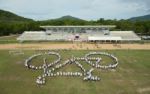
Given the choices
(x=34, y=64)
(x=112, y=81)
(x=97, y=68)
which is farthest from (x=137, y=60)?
(x=34, y=64)

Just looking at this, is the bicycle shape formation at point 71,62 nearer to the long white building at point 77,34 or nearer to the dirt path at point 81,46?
the dirt path at point 81,46

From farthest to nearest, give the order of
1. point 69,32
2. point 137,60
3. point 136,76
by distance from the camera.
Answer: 1. point 69,32
2. point 137,60
3. point 136,76

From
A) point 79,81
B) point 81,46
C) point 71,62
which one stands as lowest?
point 79,81

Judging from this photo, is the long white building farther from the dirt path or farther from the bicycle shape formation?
the bicycle shape formation

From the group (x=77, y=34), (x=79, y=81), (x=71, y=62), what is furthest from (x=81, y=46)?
(x=79, y=81)

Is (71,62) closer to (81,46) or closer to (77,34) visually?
(81,46)

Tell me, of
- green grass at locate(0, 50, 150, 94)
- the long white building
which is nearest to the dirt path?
the long white building

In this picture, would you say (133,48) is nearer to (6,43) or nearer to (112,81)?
(112,81)
